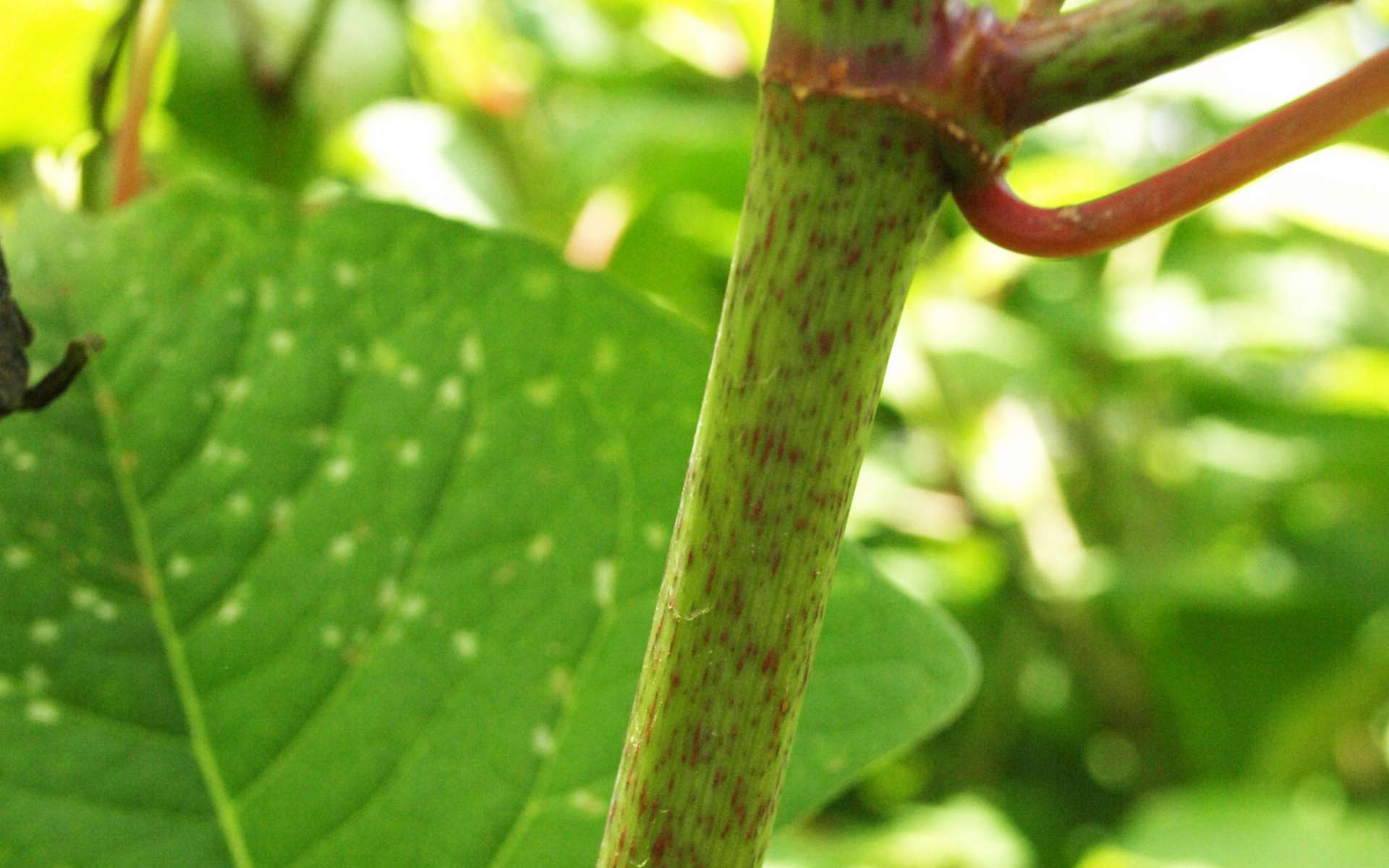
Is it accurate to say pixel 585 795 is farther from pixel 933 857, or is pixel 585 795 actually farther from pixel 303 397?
pixel 933 857

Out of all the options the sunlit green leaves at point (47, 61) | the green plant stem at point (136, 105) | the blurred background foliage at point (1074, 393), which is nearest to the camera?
the green plant stem at point (136, 105)

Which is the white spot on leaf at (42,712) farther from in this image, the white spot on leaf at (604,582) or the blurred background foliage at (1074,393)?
the blurred background foliage at (1074,393)

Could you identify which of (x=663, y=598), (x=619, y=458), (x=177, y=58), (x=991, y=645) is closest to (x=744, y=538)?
(x=663, y=598)

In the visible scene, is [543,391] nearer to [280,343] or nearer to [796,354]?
[280,343]

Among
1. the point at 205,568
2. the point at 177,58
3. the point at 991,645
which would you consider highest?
the point at 177,58

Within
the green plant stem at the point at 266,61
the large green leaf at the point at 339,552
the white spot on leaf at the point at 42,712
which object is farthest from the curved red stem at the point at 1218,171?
the green plant stem at the point at 266,61

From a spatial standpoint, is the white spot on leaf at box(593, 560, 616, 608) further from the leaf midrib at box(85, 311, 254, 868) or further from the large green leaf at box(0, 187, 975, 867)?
the leaf midrib at box(85, 311, 254, 868)
